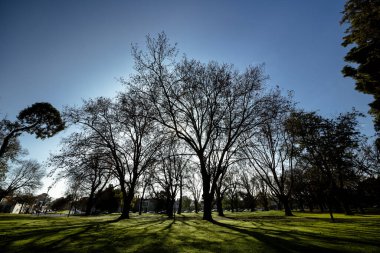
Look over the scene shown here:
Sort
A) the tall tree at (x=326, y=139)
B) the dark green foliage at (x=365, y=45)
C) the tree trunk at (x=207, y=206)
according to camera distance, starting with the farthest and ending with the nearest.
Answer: the tall tree at (x=326, y=139) → the tree trunk at (x=207, y=206) → the dark green foliage at (x=365, y=45)

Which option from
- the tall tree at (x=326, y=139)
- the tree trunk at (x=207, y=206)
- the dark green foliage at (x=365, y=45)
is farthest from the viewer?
the tall tree at (x=326, y=139)

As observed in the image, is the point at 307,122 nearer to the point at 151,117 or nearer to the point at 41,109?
the point at 151,117

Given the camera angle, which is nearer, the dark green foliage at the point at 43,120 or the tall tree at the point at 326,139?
the dark green foliage at the point at 43,120

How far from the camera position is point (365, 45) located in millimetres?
14461

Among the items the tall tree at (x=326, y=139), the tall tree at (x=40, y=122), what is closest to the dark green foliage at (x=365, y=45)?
the tall tree at (x=326, y=139)

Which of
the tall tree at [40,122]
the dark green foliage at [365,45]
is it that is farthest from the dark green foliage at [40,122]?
the dark green foliage at [365,45]

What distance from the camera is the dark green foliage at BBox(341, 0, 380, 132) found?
12672 millimetres

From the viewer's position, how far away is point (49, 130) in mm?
21203

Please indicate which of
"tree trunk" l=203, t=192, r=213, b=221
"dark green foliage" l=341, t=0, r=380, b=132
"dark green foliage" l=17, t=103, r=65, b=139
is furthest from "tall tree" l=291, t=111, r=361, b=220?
"dark green foliage" l=17, t=103, r=65, b=139

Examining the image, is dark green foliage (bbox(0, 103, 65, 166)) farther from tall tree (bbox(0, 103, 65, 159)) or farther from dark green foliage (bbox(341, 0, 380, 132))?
dark green foliage (bbox(341, 0, 380, 132))

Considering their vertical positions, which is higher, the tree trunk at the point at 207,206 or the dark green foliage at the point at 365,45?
the dark green foliage at the point at 365,45

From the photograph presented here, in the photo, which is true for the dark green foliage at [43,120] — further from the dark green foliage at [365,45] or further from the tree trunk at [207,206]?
the dark green foliage at [365,45]

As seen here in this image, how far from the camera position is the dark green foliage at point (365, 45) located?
12672mm

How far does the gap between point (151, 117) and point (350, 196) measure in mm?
59862
